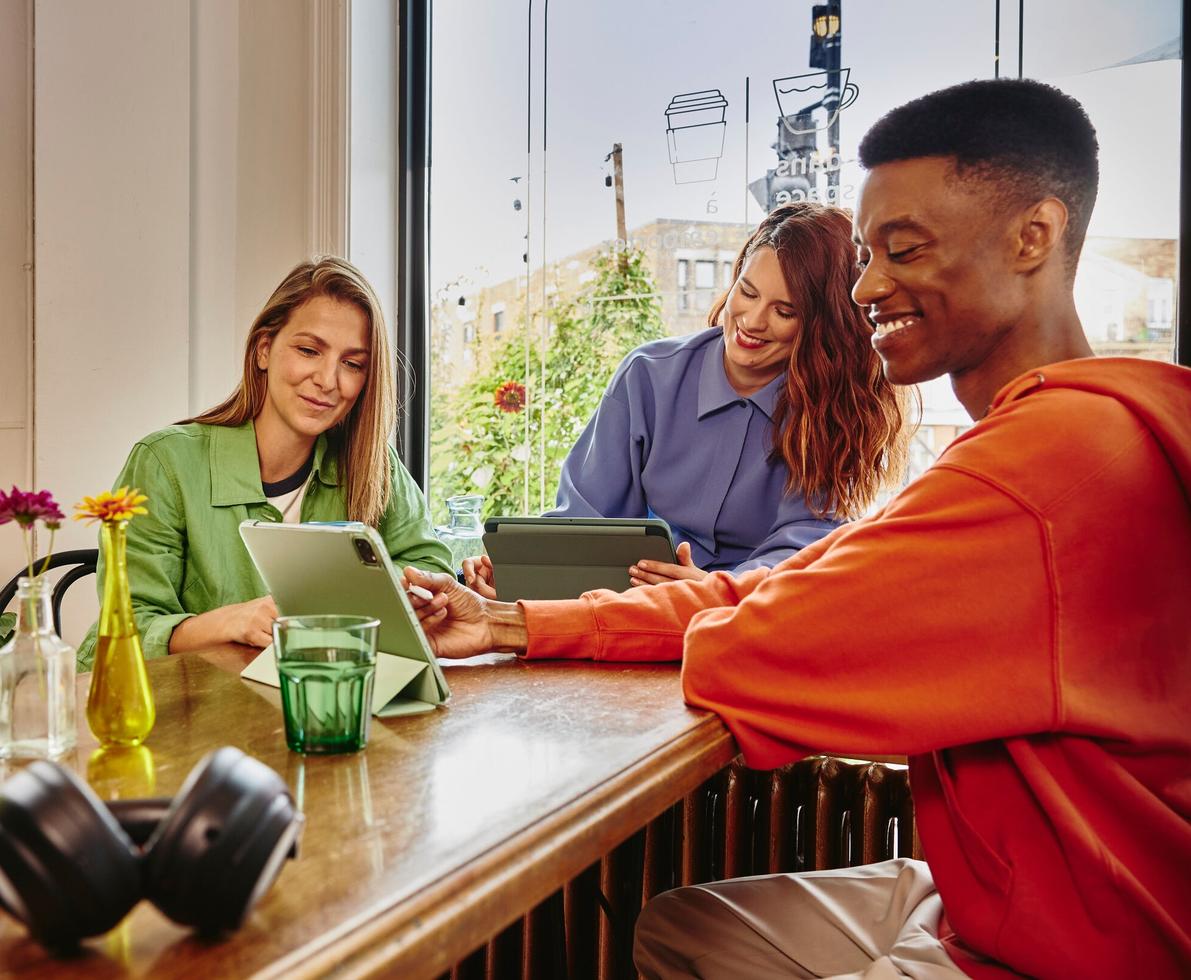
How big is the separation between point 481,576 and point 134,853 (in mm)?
1106

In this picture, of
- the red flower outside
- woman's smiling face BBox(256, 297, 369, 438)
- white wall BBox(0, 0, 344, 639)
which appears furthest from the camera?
the red flower outside

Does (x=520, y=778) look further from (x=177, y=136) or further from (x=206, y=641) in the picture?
(x=177, y=136)

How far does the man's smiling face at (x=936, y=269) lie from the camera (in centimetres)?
115

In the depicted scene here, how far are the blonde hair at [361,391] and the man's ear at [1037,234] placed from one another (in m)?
1.20

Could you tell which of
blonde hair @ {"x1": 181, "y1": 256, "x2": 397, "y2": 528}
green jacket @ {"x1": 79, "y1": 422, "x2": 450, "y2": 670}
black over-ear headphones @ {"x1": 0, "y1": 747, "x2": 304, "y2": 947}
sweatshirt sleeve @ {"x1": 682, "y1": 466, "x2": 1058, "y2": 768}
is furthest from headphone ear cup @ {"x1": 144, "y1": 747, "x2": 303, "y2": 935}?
blonde hair @ {"x1": 181, "y1": 256, "x2": 397, "y2": 528}

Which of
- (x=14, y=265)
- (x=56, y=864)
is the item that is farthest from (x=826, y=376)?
(x=14, y=265)

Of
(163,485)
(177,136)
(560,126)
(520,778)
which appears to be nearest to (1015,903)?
(520,778)

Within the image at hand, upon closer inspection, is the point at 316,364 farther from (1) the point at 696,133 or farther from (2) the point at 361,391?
(1) the point at 696,133

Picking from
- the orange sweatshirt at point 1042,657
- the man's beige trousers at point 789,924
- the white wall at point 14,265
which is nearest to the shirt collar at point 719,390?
the man's beige trousers at point 789,924

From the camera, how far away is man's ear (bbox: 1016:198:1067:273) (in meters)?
1.14

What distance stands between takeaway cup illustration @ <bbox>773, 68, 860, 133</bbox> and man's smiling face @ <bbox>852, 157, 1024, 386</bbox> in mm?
1381

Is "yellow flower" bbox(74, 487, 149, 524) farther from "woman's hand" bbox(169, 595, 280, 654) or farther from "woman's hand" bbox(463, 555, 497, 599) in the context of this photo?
"woman's hand" bbox(463, 555, 497, 599)

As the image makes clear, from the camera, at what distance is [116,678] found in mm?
916

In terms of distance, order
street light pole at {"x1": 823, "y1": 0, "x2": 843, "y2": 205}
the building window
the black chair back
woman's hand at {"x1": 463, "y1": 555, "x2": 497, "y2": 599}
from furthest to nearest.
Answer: the building window
street light pole at {"x1": 823, "y1": 0, "x2": 843, "y2": 205}
the black chair back
woman's hand at {"x1": 463, "y1": 555, "x2": 497, "y2": 599}
